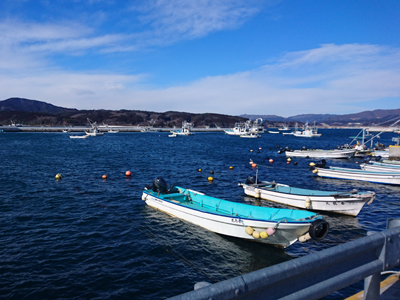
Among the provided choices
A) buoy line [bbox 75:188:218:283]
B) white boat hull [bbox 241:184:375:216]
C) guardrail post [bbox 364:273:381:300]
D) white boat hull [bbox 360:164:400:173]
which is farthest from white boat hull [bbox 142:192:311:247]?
white boat hull [bbox 360:164:400:173]

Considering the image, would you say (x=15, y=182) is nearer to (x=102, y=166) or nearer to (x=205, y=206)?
(x=102, y=166)

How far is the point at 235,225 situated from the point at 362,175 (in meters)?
25.8

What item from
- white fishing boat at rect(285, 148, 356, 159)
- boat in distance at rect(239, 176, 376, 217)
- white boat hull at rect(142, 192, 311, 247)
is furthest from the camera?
white fishing boat at rect(285, 148, 356, 159)

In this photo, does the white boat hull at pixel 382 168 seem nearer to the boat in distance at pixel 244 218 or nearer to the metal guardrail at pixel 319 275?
the boat in distance at pixel 244 218

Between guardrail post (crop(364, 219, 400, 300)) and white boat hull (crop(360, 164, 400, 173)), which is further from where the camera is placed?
white boat hull (crop(360, 164, 400, 173))

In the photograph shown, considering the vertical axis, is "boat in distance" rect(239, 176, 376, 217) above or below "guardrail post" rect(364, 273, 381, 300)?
below

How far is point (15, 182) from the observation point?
32.6 metres

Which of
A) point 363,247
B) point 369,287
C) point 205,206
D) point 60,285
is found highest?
point 363,247

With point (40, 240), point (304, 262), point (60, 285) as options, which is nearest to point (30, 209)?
point (40, 240)

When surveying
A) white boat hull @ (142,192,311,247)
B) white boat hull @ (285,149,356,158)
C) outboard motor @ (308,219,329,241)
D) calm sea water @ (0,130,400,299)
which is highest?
white boat hull @ (285,149,356,158)

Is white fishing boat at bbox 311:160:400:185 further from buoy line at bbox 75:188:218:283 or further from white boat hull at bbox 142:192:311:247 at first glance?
buoy line at bbox 75:188:218:283

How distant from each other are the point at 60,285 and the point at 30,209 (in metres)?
12.7

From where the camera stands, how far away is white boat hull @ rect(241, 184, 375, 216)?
21.8 meters

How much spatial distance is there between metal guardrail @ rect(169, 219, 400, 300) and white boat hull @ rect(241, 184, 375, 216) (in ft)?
65.0
